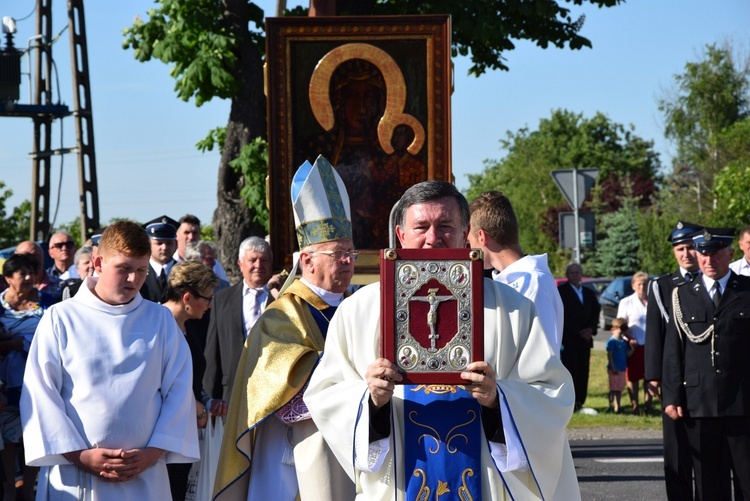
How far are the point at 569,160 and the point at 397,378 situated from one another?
7538 centimetres

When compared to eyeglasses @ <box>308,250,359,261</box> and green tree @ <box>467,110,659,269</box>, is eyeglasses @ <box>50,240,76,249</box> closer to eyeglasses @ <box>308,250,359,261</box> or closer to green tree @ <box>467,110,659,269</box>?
eyeglasses @ <box>308,250,359,261</box>

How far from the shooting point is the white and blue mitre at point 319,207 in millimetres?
5645

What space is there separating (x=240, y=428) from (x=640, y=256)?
150ft

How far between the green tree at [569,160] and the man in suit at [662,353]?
60399mm

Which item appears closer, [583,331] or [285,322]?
[285,322]

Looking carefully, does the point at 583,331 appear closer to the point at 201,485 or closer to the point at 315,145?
the point at 315,145

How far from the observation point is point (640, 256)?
4925cm

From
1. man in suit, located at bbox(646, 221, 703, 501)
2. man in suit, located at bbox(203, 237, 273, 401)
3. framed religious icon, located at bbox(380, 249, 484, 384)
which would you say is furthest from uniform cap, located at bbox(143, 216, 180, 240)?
framed religious icon, located at bbox(380, 249, 484, 384)

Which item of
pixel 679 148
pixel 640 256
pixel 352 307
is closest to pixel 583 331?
pixel 352 307

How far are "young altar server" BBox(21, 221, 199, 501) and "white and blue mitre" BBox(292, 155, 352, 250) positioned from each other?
83 centimetres

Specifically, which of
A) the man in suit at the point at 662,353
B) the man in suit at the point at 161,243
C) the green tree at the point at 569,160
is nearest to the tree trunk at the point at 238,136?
the man in suit at the point at 161,243

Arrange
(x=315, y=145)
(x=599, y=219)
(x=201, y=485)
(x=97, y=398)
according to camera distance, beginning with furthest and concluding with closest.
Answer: (x=599, y=219) → (x=315, y=145) → (x=201, y=485) → (x=97, y=398)

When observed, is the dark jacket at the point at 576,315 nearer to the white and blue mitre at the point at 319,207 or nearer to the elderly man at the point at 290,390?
the white and blue mitre at the point at 319,207

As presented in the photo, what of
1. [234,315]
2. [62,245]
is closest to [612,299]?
[62,245]
